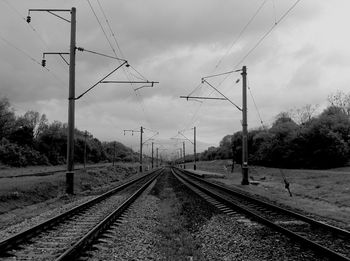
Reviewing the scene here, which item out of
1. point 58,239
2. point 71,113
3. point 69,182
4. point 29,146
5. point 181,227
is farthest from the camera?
point 29,146

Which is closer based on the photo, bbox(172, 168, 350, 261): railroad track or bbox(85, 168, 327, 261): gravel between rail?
bbox(85, 168, 327, 261): gravel between rail

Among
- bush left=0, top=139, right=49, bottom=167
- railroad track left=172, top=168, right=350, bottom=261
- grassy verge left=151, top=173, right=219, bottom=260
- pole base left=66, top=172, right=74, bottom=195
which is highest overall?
bush left=0, top=139, right=49, bottom=167

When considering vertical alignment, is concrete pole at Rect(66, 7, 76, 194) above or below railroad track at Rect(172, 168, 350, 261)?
above

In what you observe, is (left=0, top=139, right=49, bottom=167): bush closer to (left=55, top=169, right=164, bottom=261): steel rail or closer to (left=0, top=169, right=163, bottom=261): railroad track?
(left=0, top=169, right=163, bottom=261): railroad track

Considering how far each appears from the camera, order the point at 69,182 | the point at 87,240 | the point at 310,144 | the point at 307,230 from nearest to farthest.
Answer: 1. the point at 87,240
2. the point at 307,230
3. the point at 69,182
4. the point at 310,144

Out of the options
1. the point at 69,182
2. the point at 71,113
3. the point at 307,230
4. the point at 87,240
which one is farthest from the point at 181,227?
the point at 71,113

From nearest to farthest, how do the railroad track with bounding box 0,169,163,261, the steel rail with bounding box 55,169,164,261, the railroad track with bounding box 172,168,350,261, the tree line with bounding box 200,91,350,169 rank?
the steel rail with bounding box 55,169,164,261, the railroad track with bounding box 0,169,163,261, the railroad track with bounding box 172,168,350,261, the tree line with bounding box 200,91,350,169

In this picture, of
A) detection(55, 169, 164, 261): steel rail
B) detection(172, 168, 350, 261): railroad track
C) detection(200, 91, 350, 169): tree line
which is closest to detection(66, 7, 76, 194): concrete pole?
detection(55, 169, 164, 261): steel rail

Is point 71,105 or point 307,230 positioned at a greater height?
point 71,105

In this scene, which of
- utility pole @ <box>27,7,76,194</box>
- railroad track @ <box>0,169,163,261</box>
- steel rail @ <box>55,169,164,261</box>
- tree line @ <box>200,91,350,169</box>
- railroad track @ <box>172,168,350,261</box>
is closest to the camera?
steel rail @ <box>55,169,164,261</box>

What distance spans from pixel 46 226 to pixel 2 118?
74.4 metres

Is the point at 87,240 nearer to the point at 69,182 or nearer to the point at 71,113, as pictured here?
the point at 69,182

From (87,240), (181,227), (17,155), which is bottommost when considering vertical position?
(181,227)

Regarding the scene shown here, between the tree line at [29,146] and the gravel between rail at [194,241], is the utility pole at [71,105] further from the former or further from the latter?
the tree line at [29,146]
